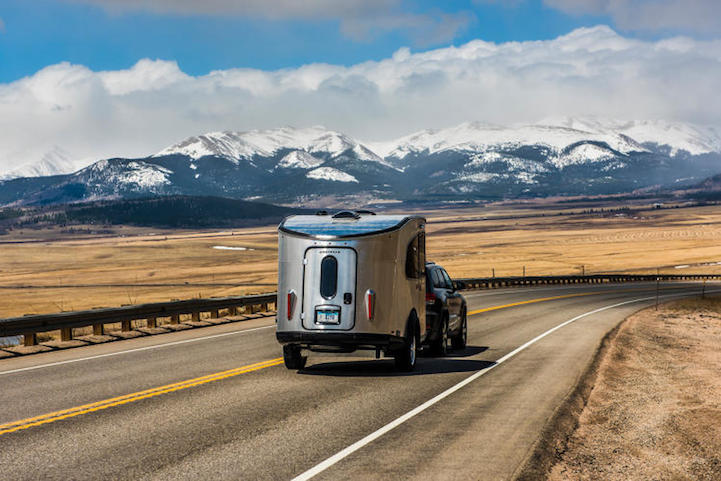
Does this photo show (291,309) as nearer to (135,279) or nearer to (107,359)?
(107,359)

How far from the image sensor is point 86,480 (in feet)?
25.6

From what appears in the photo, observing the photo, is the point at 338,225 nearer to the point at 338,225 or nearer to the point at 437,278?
the point at 338,225

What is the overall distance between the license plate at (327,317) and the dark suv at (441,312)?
3.92 metres

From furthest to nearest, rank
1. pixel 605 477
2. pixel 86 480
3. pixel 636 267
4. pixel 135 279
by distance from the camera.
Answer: pixel 135 279, pixel 636 267, pixel 605 477, pixel 86 480

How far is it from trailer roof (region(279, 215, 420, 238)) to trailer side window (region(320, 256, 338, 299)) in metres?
0.43

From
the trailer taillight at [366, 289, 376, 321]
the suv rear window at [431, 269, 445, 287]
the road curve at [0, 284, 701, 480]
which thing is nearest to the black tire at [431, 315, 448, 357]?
the road curve at [0, 284, 701, 480]

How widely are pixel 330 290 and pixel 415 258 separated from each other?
242 centimetres

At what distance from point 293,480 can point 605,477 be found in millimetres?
3032

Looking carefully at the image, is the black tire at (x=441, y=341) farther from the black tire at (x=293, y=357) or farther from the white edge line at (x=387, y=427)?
the black tire at (x=293, y=357)

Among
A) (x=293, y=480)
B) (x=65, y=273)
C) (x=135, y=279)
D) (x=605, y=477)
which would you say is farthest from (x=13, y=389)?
(x=65, y=273)

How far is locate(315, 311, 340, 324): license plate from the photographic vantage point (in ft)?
46.9

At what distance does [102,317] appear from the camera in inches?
834

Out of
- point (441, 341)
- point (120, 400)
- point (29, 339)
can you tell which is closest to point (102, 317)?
point (29, 339)

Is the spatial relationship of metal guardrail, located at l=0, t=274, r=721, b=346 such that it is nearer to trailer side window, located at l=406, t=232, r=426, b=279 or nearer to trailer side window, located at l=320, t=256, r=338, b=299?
trailer side window, located at l=320, t=256, r=338, b=299
